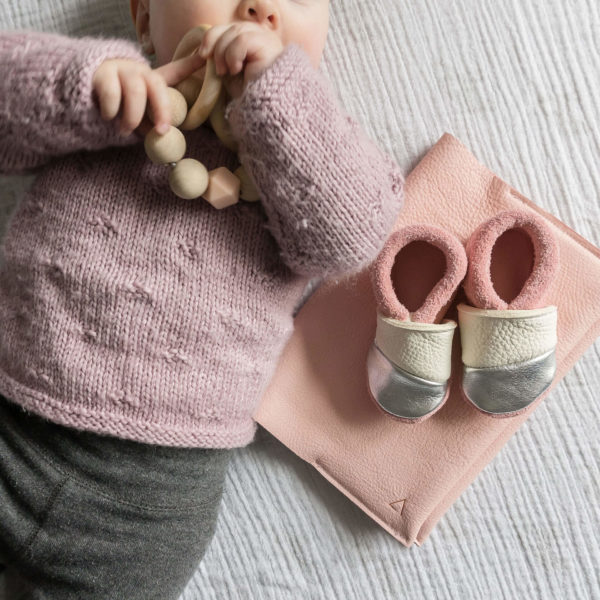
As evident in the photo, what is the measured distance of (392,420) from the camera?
76 centimetres

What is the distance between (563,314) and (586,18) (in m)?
0.41

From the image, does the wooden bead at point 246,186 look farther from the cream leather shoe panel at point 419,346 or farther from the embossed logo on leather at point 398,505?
the embossed logo on leather at point 398,505

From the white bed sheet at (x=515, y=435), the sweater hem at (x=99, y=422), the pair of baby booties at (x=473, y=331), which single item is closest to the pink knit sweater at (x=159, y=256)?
the sweater hem at (x=99, y=422)

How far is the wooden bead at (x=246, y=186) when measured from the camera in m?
0.61

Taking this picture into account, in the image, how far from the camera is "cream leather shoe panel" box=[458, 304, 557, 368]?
2.21 ft

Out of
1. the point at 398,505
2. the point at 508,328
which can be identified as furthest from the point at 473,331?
the point at 398,505

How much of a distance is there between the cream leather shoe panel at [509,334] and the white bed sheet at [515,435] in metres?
0.15

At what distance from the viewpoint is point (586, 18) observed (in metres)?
0.78

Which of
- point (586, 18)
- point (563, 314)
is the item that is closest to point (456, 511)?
point (563, 314)

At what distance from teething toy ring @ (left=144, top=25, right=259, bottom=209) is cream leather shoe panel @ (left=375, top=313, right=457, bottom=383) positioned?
0.25 metres

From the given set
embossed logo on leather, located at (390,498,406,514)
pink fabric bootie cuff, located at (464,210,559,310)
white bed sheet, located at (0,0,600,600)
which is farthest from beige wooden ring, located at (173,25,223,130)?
embossed logo on leather, located at (390,498,406,514)

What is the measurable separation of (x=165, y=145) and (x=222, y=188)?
0.22ft

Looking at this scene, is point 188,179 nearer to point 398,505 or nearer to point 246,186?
point 246,186

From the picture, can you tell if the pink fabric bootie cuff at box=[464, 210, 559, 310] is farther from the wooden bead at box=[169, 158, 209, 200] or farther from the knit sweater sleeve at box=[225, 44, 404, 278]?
the wooden bead at box=[169, 158, 209, 200]
